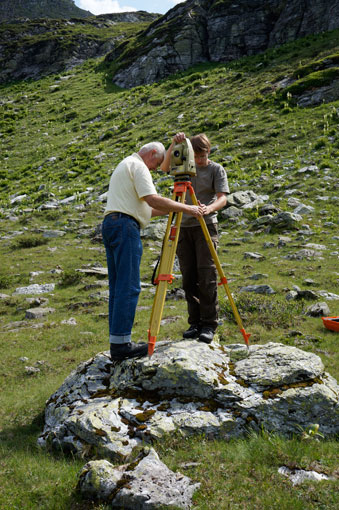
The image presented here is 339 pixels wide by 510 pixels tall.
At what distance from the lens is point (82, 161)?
32.2 meters

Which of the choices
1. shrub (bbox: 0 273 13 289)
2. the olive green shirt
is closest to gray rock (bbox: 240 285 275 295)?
the olive green shirt

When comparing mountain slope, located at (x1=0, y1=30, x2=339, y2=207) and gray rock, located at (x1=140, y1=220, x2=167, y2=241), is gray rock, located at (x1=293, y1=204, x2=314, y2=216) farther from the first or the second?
gray rock, located at (x1=140, y1=220, x2=167, y2=241)

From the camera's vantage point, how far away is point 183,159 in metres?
5.35

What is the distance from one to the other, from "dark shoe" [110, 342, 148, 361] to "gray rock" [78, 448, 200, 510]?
177cm

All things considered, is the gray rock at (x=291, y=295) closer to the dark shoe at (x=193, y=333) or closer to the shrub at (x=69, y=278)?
the dark shoe at (x=193, y=333)

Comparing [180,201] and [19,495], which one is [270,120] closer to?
[180,201]

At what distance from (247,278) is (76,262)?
24.6ft

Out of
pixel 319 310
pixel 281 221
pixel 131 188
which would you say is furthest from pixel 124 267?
pixel 281 221

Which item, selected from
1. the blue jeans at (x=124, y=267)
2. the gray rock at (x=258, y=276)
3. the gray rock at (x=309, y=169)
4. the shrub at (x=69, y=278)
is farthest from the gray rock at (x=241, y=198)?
the blue jeans at (x=124, y=267)

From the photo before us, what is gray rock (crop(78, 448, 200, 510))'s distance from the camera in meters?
3.38

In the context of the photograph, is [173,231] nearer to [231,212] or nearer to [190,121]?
[231,212]

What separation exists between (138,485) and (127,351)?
2.14 meters

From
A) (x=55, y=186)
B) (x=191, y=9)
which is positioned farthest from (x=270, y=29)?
(x=55, y=186)

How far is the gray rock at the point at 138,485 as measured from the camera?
11.1ft
